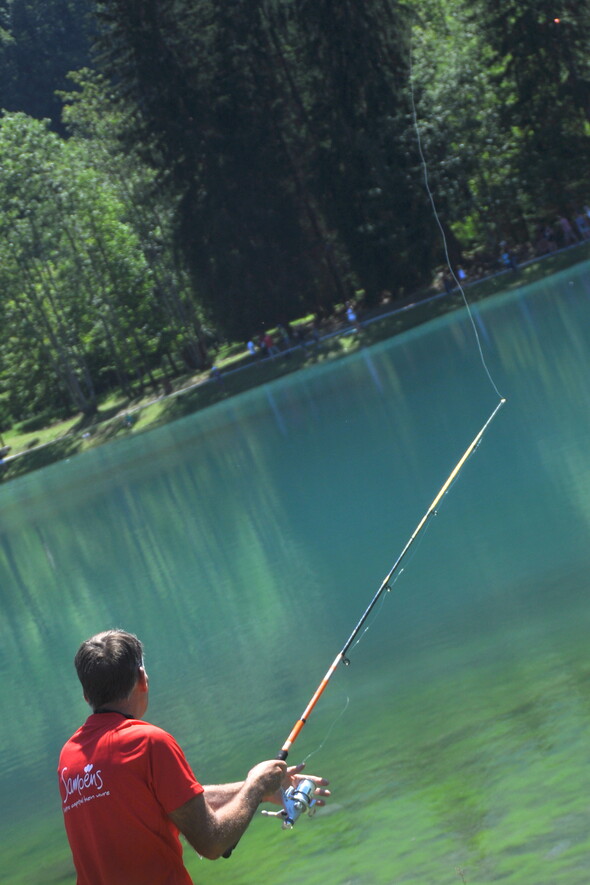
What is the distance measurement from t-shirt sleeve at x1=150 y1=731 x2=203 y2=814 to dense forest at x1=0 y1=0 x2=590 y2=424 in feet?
141

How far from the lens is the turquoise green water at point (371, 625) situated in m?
6.60

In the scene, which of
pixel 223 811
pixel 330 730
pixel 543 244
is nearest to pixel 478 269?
pixel 543 244

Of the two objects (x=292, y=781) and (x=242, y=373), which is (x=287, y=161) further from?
(x=292, y=781)

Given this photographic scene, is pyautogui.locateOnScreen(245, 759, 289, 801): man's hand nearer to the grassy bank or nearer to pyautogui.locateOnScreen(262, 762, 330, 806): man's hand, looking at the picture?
pyautogui.locateOnScreen(262, 762, 330, 806): man's hand

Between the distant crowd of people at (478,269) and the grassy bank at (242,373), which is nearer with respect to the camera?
the grassy bank at (242,373)

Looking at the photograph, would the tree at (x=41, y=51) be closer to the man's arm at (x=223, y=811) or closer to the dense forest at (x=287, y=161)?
the dense forest at (x=287, y=161)

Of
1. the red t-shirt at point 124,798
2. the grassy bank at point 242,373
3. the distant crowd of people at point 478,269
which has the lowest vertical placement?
the grassy bank at point 242,373

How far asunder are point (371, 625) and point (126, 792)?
749cm

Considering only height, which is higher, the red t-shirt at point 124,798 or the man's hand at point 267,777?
the red t-shirt at point 124,798

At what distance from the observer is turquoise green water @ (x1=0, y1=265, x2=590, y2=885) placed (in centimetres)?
660

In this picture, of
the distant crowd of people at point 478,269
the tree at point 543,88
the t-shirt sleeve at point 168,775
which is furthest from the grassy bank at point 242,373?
the t-shirt sleeve at point 168,775

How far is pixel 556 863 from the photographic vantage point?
18.0 feet

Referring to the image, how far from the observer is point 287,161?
48969 mm

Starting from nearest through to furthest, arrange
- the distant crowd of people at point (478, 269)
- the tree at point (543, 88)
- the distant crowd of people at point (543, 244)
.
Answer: the distant crowd of people at point (543, 244)
the distant crowd of people at point (478, 269)
the tree at point (543, 88)
